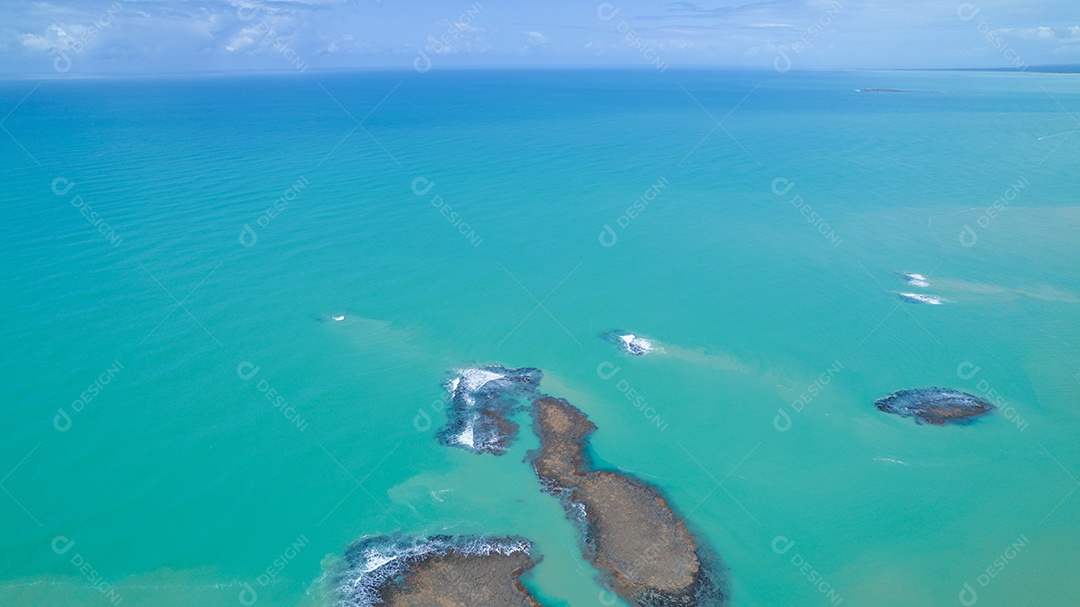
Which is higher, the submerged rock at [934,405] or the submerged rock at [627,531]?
the submerged rock at [934,405]

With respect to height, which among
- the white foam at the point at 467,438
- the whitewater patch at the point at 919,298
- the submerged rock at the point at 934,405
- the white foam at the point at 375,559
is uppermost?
the whitewater patch at the point at 919,298

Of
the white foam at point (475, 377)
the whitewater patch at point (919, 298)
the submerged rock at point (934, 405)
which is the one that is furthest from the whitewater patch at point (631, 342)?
the whitewater patch at point (919, 298)

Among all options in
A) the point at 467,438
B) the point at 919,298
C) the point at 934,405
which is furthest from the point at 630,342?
the point at 919,298

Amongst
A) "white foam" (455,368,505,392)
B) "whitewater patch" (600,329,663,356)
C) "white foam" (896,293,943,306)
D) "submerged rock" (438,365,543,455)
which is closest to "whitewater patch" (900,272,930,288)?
"white foam" (896,293,943,306)

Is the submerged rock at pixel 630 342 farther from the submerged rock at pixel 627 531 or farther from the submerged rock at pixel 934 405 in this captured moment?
the submerged rock at pixel 934 405

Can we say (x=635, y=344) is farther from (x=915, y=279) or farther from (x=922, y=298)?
(x=915, y=279)

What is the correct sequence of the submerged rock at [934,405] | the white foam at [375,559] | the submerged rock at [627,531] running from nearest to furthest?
the submerged rock at [627,531] → the white foam at [375,559] → the submerged rock at [934,405]

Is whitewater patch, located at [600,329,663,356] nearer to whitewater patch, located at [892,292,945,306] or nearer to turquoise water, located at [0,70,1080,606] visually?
turquoise water, located at [0,70,1080,606]
